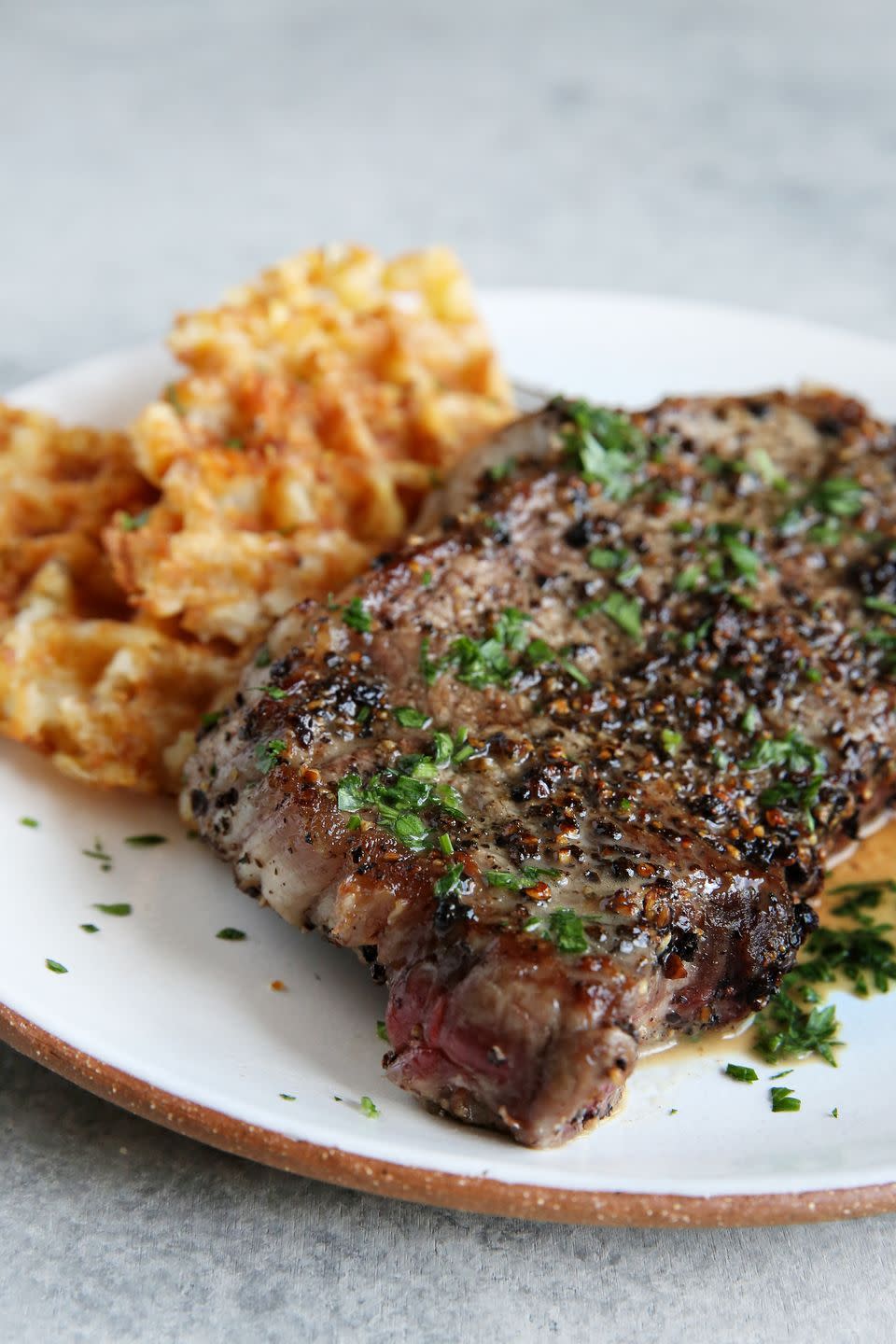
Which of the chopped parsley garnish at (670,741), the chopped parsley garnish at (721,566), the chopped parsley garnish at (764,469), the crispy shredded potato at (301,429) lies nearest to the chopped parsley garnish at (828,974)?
the chopped parsley garnish at (670,741)

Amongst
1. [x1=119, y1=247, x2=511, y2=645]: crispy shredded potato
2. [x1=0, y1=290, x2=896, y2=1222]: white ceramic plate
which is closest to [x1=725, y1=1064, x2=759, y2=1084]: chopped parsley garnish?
[x1=0, y1=290, x2=896, y2=1222]: white ceramic plate

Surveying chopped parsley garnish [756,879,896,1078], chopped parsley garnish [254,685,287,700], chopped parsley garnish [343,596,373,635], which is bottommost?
chopped parsley garnish [756,879,896,1078]

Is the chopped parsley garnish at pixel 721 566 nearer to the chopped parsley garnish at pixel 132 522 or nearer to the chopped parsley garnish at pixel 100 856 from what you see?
the chopped parsley garnish at pixel 132 522

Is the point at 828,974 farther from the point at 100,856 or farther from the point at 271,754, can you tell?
the point at 100,856

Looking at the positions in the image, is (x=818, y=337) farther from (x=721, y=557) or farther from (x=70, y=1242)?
(x=70, y=1242)

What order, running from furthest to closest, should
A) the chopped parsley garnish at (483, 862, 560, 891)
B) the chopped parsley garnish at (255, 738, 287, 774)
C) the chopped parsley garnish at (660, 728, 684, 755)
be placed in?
the chopped parsley garnish at (660, 728, 684, 755) → the chopped parsley garnish at (255, 738, 287, 774) → the chopped parsley garnish at (483, 862, 560, 891)

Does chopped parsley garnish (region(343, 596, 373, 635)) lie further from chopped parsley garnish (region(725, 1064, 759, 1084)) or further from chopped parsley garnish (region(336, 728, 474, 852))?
chopped parsley garnish (region(725, 1064, 759, 1084))

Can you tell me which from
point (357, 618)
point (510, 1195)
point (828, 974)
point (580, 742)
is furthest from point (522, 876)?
point (828, 974)
